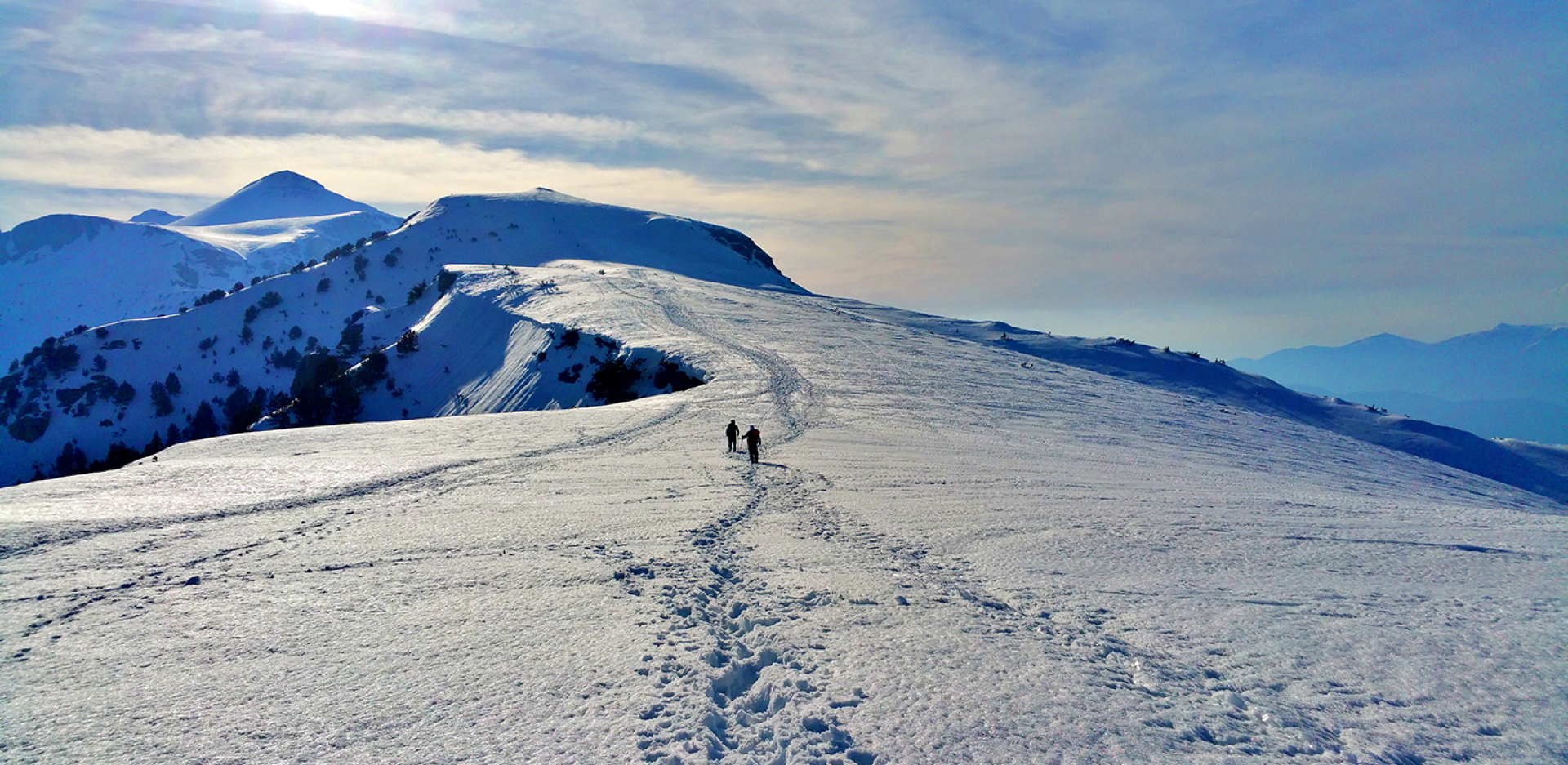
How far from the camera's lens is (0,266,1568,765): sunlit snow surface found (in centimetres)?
693

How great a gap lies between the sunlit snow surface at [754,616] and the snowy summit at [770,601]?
6 centimetres

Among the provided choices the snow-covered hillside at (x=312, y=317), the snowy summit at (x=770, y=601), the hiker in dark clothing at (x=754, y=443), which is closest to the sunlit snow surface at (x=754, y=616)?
the snowy summit at (x=770, y=601)

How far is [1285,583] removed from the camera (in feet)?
37.4

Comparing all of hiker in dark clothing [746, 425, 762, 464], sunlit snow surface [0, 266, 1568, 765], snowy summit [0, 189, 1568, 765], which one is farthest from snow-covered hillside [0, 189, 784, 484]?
sunlit snow surface [0, 266, 1568, 765]

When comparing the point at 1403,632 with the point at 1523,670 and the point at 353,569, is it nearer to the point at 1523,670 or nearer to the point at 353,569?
the point at 1523,670

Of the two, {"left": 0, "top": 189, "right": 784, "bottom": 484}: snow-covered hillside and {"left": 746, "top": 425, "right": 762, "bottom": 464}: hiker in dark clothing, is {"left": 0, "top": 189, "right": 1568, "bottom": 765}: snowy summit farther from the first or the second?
{"left": 0, "top": 189, "right": 784, "bottom": 484}: snow-covered hillside

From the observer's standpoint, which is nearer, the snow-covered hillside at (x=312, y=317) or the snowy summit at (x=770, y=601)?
the snowy summit at (x=770, y=601)

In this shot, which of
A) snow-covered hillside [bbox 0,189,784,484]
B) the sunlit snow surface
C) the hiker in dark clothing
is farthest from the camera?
snow-covered hillside [bbox 0,189,784,484]

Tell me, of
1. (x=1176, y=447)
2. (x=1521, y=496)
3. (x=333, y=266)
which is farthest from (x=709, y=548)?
(x=333, y=266)

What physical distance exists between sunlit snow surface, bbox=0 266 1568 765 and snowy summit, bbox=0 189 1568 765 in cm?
6

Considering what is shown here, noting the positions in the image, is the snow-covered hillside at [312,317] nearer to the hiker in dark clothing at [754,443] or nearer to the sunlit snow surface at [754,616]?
the hiker in dark clothing at [754,443]

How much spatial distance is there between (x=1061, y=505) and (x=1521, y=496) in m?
28.4

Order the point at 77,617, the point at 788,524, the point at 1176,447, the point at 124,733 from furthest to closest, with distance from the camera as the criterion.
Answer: the point at 1176,447
the point at 788,524
the point at 77,617
the point at 124,733

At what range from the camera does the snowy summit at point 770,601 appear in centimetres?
698
